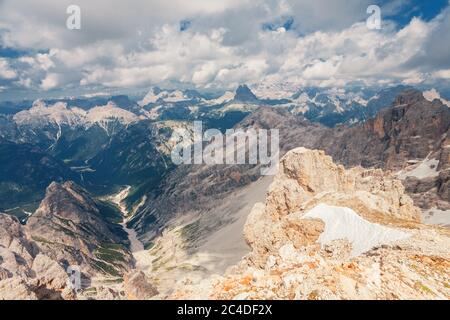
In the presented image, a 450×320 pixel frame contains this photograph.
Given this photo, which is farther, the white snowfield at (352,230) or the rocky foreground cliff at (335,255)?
the white snowfield at (352,230)

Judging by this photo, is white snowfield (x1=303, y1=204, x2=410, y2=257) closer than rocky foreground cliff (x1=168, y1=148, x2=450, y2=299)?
No

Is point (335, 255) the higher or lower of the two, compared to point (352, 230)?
lower

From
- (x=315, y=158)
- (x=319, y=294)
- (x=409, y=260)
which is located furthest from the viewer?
(x=315, y=158)

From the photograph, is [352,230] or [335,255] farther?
[352,230]
